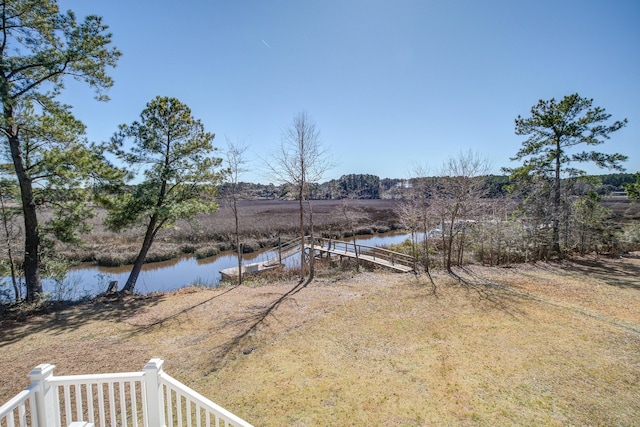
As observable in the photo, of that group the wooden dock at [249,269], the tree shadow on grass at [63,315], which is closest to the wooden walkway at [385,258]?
the wooden dock at [249,269]

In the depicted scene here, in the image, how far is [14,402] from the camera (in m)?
2.64

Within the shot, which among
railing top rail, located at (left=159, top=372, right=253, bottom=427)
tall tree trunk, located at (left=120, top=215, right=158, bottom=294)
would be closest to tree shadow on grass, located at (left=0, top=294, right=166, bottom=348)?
tall tree trunk, located at (left=120, top=215, right=158, bottom=294)

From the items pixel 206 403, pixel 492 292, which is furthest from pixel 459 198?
pixel 206 403

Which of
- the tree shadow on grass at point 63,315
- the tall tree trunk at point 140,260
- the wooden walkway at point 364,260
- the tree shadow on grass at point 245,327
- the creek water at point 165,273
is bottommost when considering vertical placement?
the creek water at point 165,273

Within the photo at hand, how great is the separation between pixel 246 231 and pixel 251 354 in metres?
23.7

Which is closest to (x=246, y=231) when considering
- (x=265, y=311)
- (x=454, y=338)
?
(x=265, y=311)

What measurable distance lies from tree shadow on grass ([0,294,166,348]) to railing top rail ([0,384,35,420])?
18.5ft

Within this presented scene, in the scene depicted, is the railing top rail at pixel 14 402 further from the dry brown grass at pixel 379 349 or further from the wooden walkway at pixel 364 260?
the wooden walkway at pixel 364 260

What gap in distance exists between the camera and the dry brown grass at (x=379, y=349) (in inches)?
168

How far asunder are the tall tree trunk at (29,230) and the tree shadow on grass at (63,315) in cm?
69

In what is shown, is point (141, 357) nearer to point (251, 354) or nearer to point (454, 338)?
point (251, 354)

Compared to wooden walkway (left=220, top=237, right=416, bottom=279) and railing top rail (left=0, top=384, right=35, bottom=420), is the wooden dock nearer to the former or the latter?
wooden walkway (left=220, top=237, right=416, bottom=279)

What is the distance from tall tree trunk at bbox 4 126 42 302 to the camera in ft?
27.7

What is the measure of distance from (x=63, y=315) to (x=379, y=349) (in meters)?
8.80
